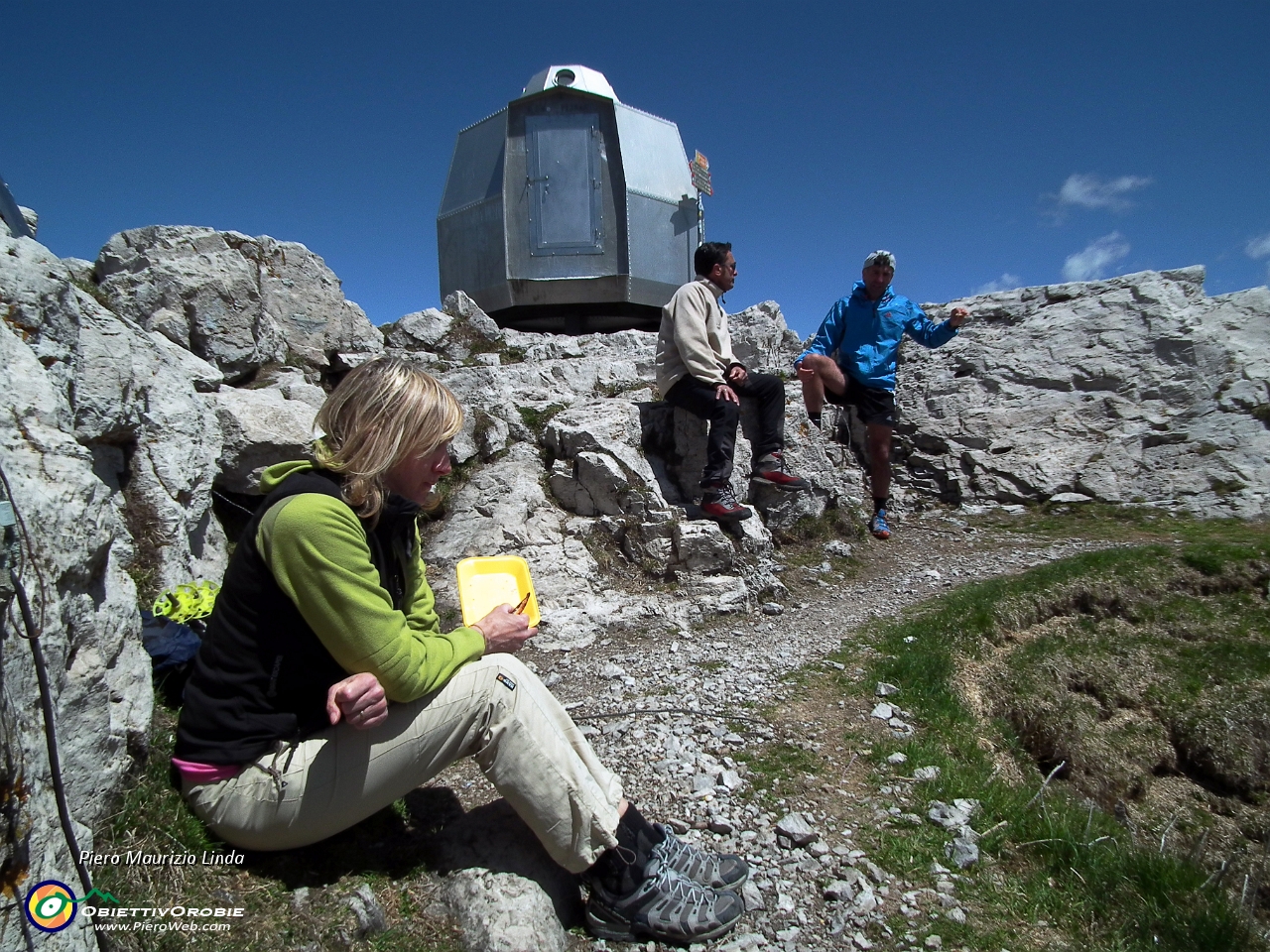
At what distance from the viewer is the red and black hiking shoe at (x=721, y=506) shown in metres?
7.38

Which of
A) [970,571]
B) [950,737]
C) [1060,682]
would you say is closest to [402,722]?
[950,737]

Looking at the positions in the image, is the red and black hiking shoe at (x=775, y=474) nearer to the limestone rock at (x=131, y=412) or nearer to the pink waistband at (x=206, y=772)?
the limestone rock at (x=131, y=412)

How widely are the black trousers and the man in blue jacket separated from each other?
1106mm

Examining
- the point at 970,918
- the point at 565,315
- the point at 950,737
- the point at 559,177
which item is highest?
the point at 559,177

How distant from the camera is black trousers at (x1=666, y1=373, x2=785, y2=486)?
24.3 feet

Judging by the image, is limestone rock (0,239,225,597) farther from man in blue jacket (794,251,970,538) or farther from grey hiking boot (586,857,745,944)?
man in blue jacket (794,251,970,538)

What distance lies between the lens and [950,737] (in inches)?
175

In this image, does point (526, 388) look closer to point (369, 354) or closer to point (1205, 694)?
point (369, 354)

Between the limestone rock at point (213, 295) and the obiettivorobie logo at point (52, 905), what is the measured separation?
22.5 ft

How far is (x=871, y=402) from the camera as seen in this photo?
28.5ft

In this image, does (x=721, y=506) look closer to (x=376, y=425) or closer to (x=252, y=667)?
(x=376, y=425)

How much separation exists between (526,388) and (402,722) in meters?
7.11

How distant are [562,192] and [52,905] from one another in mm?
12618

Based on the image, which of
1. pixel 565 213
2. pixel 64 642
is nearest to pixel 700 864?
pixel 64 642
